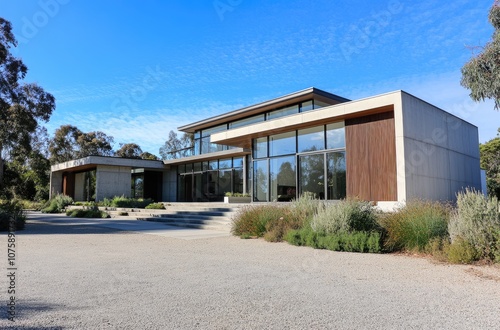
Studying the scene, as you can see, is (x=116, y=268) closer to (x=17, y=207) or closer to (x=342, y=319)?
(x=342, y=319)

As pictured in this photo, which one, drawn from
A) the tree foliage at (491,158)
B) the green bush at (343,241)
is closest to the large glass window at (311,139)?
the green bush at (343,241)

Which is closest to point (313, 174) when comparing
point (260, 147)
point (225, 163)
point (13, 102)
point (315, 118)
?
point (315, 118)

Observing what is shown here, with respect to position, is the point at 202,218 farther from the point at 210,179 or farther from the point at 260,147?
the point at 210,179

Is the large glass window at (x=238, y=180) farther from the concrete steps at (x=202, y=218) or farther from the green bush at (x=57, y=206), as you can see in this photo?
the green bush at (x=57, y=206)

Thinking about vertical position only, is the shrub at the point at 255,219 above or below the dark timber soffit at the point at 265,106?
below

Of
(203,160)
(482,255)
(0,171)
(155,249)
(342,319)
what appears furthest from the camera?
(203,160)

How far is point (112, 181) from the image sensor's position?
29000 millimetres

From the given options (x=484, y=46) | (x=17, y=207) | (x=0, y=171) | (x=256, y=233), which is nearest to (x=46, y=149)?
(x=0, y=171)

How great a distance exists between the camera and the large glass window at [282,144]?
16.4 metres

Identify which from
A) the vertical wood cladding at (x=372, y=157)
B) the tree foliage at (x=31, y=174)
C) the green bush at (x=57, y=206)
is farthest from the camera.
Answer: the tree foliage at (x=31, y=174)

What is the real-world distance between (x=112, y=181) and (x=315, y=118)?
20.2 m

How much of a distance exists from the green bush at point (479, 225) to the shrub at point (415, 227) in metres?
0.42

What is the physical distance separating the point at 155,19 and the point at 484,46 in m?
10.6

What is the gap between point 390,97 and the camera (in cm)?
1231
